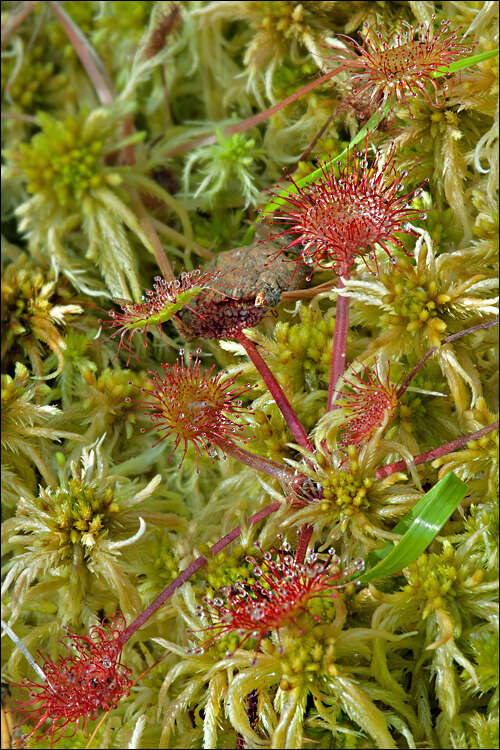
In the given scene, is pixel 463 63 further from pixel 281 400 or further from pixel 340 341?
pixel 281 400

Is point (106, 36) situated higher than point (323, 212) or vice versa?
point (106, 36)

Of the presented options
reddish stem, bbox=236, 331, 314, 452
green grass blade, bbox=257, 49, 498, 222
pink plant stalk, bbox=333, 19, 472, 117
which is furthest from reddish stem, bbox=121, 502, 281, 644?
pink plant stalk, bbox=333, 19, 472, 117

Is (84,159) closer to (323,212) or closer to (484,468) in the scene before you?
(323,212)

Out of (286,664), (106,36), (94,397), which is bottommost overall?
(286,664)

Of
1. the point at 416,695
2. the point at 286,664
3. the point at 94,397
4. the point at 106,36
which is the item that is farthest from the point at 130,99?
the point at 416,695

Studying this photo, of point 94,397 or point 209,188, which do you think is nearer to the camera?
point 94,397

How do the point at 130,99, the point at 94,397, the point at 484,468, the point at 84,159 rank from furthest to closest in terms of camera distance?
the point at 130,99
the point at 84,159
the point at 94,397
the point at 484,468

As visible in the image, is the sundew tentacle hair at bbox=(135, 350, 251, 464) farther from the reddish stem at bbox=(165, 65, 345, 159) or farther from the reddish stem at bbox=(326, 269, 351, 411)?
the reddish stem at bbox=(165, 65, 345, 159)
